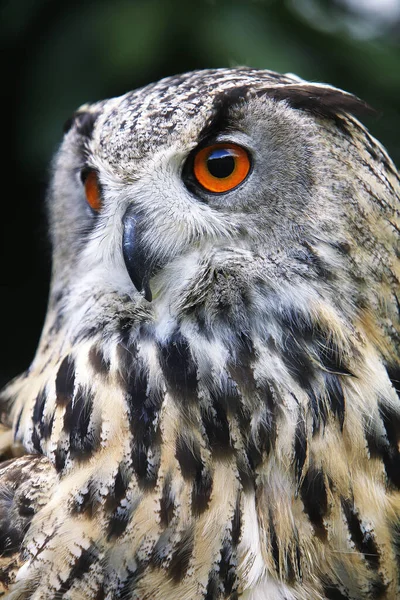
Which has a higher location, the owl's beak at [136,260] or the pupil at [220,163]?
the pupil at [220,163]

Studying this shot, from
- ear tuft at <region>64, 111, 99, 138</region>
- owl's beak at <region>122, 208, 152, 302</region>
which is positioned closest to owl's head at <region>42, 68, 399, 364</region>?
owl's beak at <region>122, 208, 152, 302</region>

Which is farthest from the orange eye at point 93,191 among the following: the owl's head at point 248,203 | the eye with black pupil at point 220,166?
the eye with black pupil at point 220,166

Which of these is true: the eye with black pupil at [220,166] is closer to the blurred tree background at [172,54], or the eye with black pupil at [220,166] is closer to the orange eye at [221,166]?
the orange eye at [221,166]

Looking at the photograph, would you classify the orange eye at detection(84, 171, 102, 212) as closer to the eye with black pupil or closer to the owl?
the owl

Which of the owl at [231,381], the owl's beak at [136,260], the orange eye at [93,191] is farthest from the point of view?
the orange eye at [93,191]

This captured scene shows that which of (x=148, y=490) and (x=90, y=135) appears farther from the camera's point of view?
(x=90, y=135)

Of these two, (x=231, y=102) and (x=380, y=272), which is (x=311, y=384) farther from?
(x=231, y=102)

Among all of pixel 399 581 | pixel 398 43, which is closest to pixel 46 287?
pixel 398 43

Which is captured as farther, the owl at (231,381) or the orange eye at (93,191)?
the orange eye at (93,191)
